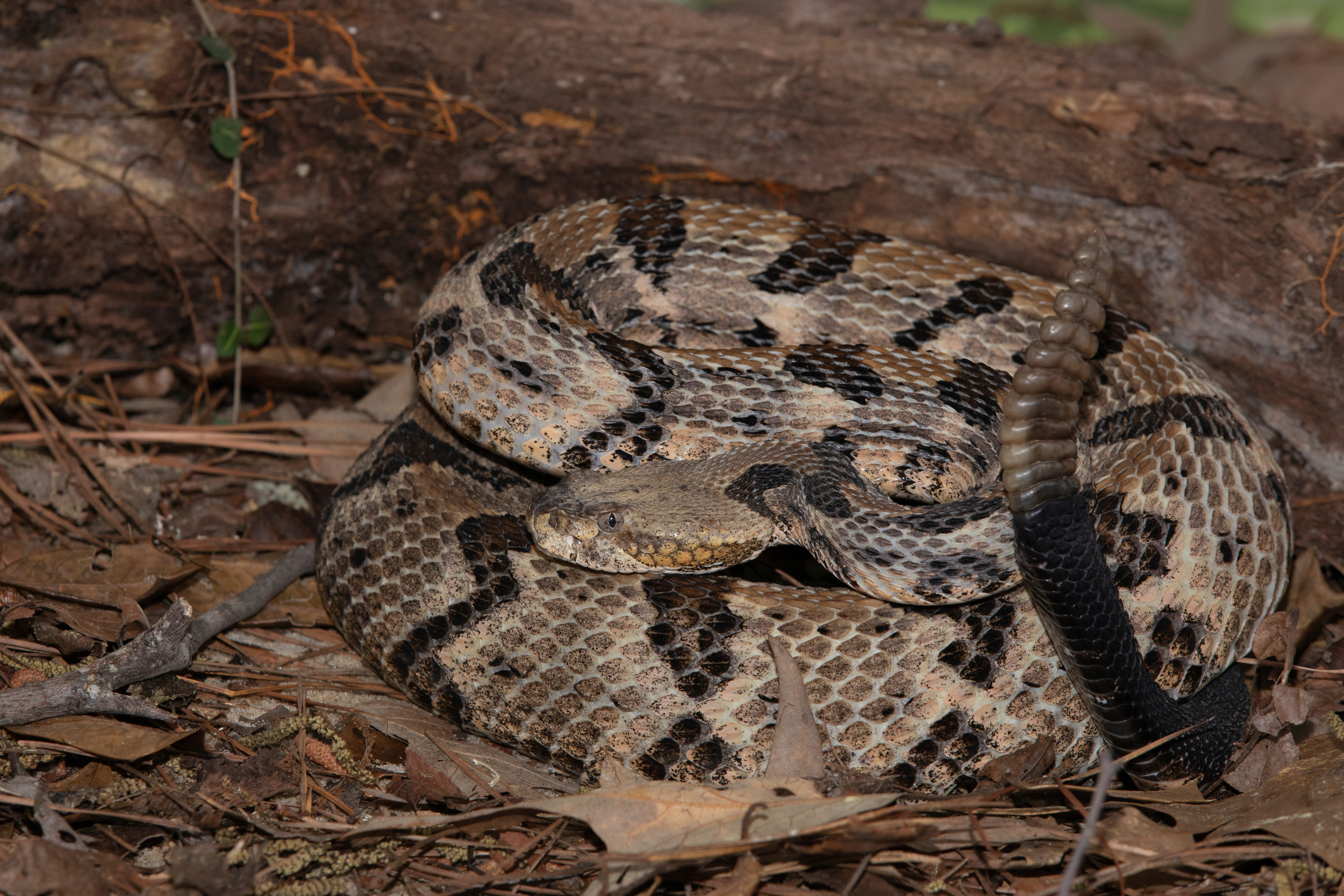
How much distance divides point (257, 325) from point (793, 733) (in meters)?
3.50

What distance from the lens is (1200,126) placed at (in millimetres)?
4629

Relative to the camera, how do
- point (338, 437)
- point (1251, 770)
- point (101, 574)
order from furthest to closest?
point (338, 437), point (101, 574), point (1251, 770)

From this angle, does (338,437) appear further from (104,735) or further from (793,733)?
(793,733)

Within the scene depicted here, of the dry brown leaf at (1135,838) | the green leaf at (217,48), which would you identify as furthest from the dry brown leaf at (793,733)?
the green leaf at (217,48)

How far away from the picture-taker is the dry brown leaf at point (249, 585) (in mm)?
3939

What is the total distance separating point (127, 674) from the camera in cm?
322

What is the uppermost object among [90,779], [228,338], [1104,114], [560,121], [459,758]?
[1104,114]

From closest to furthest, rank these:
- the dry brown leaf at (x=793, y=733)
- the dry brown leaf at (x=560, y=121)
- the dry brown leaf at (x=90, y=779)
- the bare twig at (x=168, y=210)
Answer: the dry brown leaf at (x=90, y=779) → the dry brown leaf at (x=793, y=733) → the bare twig at (x=168, y=210) → the dry brown leaf at (x=560, y=121)

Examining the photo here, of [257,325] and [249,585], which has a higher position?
[257,325]

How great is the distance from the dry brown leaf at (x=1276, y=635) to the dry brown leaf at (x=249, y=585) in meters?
3.46

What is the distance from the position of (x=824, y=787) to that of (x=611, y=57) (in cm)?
365

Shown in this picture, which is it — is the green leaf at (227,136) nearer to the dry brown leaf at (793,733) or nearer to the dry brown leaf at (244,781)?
the dry brown leaf at (244,781)

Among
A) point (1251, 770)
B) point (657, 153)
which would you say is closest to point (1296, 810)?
point (1251, 770)

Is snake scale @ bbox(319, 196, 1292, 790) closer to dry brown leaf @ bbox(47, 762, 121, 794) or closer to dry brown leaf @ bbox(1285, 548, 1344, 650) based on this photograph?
dry brown leaf @ bbox(1285, 548, 1344, 650)
